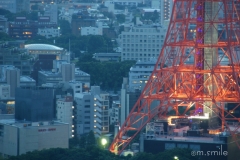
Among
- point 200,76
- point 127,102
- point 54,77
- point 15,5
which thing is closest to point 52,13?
point 15,5

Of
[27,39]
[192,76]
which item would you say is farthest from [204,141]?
[27,39]

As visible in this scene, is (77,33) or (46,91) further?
(77,33)

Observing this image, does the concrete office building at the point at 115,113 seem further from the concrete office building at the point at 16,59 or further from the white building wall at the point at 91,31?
the white building wall at the point at 91,31

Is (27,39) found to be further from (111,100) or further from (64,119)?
(64,119)

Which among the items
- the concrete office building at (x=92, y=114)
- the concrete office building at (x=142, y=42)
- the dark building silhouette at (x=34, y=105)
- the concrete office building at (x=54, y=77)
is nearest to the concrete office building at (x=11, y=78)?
the concrete office building at (x=54, y=77)

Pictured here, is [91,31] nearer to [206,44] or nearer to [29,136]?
[206,44]

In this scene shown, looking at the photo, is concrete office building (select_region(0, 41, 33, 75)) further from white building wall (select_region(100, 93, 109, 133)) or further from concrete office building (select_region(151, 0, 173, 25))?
concrete office building (select_region(151, 0, 173, 25))
